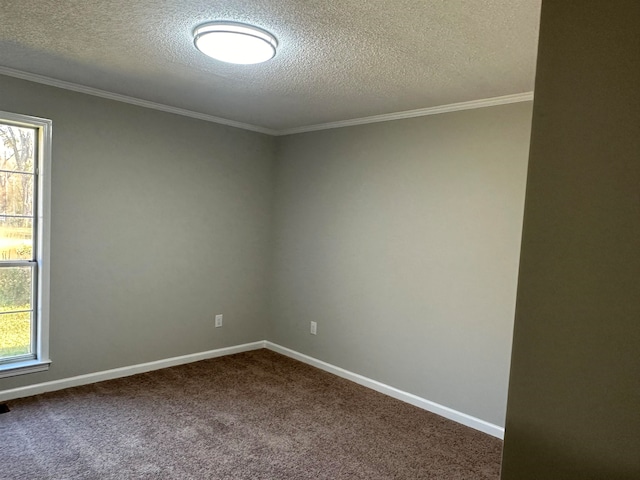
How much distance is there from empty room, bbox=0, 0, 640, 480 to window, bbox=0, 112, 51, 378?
0.5 inches

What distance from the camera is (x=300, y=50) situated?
234cm

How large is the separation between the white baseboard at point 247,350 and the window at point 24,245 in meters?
0.17

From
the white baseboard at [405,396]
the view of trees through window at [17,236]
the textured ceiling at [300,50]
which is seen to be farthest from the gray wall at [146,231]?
the white baseboard at [405,396]

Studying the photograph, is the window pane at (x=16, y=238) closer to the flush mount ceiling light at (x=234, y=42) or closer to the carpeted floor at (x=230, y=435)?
the carpeted floor at (x=230, y=435)

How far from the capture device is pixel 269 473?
2.47m

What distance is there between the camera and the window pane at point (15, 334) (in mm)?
3215

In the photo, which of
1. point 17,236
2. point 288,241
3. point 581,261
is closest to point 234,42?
point 581,261

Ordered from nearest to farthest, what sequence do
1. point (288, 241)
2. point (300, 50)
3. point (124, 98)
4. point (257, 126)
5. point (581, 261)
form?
point (581, 261) < point (300, 50) < point (124, 98) < point (257, 126) < point (288, 241)

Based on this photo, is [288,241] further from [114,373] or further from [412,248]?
[114,373]

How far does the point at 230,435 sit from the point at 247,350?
1768 millimetres

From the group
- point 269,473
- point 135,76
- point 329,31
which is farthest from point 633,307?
point 135,76

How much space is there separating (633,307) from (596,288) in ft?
0.18

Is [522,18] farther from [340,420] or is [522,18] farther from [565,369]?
[340,420]

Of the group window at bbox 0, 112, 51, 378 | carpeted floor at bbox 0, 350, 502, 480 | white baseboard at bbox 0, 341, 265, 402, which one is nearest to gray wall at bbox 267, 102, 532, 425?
carpeted floor at bbox 0, 350, 502, 480
